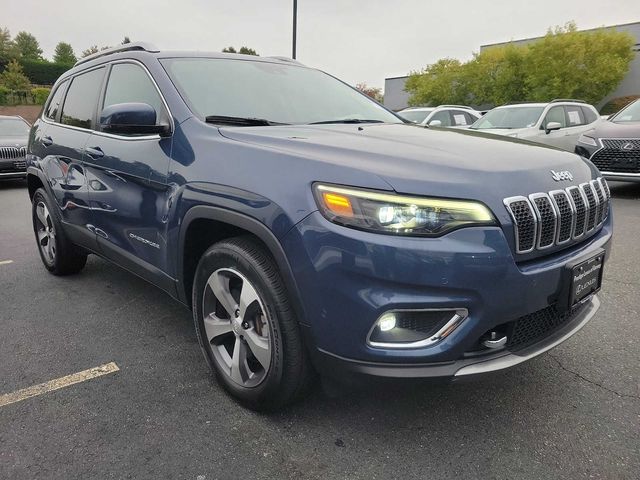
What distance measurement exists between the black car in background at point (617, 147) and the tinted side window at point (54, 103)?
7.70 meters

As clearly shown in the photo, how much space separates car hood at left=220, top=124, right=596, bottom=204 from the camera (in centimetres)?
181

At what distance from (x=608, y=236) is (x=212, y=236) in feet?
6.38

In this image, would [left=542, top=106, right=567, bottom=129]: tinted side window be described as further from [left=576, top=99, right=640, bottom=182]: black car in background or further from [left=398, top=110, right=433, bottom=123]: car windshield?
[left=398, top=110, right=433, bottom=123]: car windshield

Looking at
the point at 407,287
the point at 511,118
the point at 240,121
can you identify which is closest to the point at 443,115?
the point at 511,118

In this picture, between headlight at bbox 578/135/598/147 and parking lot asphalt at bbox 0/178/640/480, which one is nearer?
parking lot asphalt at bbox 0/178/640/480

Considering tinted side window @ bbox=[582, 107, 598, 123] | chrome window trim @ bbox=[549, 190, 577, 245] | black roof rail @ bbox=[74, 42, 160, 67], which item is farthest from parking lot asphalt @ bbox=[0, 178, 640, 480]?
tinted side window @ bbox=[582, 107, 598, 123]

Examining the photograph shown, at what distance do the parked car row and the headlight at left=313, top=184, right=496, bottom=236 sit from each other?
5.21 m

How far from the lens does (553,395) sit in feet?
8.06

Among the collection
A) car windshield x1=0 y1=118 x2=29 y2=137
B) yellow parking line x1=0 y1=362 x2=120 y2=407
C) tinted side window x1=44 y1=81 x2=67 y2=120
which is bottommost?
yellow parking line x1=0 y1=362 x2=120 y2=407

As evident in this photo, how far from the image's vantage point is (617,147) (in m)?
7.96

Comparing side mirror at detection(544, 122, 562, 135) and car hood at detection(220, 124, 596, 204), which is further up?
side mirror at detection(544, 122, 562, 135)

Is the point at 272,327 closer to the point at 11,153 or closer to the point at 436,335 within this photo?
the point at 436,335

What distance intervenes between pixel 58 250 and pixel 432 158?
11.1 ft

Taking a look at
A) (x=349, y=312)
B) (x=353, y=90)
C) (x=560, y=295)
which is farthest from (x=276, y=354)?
(x=353, y=90)
